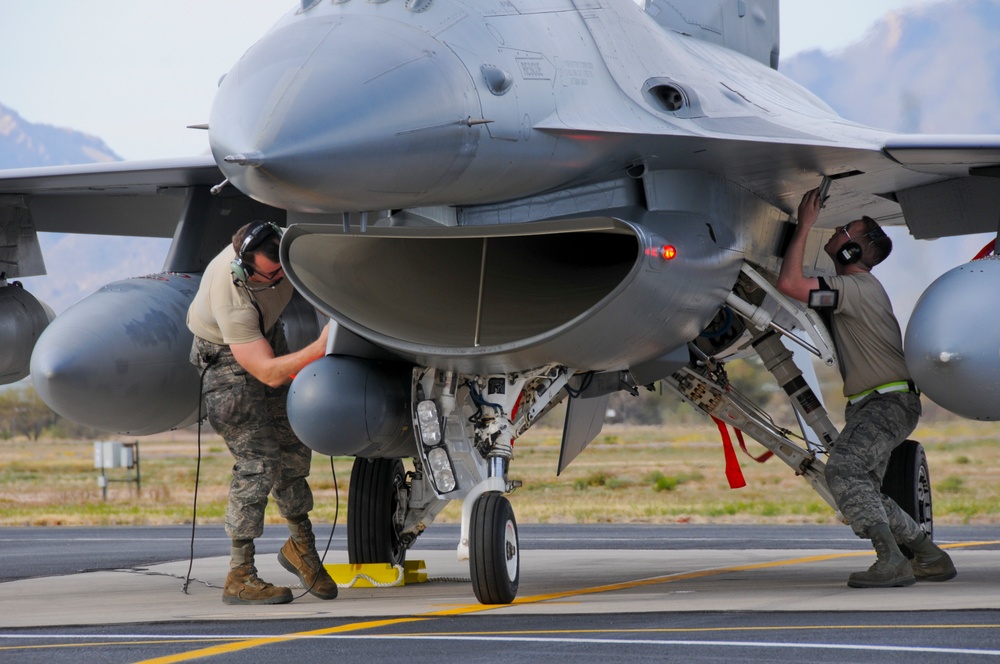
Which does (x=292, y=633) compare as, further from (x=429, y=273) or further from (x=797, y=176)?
(x=797, y=176)

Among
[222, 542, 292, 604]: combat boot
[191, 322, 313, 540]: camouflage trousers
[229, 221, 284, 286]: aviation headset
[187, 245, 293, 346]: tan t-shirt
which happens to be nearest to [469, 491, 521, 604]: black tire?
[222, 542, 292, 604]: combat boot

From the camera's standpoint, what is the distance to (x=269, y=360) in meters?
8.02

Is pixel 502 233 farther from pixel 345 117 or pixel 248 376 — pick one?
pixel 248 376

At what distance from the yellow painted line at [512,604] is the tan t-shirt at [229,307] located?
202cm

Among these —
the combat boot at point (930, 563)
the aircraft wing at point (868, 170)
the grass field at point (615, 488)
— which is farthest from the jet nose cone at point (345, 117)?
the grass field at point (615, 488)

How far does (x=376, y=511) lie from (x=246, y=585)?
1712 mm

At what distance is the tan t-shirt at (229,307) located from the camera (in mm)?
8031

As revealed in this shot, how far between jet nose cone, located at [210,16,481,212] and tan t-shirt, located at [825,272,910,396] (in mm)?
3222

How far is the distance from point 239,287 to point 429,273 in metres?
1.12

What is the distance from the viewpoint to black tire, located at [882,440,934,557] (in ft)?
33.4

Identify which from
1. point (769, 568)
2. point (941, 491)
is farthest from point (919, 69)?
point (769, 568)

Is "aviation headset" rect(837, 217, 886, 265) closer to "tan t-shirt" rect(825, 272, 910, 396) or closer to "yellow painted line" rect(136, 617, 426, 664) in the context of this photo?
"tan t-shirt" rect(825, 272, 910, 396)

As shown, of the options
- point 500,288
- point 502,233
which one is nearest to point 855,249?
point 500,288

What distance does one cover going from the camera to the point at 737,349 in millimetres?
10156
